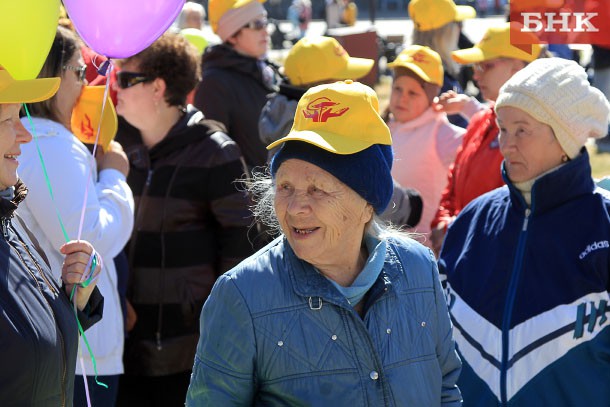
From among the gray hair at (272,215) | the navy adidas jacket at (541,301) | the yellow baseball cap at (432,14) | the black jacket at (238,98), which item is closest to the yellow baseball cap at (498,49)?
the black jacket at (238,98)

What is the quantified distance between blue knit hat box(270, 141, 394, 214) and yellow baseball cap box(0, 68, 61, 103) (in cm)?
67

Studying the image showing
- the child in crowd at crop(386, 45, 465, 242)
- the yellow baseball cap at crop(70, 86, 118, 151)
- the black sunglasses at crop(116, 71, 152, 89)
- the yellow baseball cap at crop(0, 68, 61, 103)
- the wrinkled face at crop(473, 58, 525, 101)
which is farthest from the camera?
the wrinkled face at crop(473, 58, 525, 101)

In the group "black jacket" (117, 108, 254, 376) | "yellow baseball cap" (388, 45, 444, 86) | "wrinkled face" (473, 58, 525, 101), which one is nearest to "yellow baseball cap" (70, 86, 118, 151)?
"black jacket" (117, 108, 254, 376)

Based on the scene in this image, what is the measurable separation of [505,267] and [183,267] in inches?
60.1

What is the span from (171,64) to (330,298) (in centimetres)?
227

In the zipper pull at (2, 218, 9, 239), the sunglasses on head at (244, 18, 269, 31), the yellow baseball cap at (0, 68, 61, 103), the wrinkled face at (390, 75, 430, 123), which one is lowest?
the wrinkled face at (390, 75, 430, 123)

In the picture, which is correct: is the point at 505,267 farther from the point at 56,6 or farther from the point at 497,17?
the point at 497,17

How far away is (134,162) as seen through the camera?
449 cm

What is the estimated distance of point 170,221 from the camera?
4340mm

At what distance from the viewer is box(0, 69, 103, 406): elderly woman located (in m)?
2.51

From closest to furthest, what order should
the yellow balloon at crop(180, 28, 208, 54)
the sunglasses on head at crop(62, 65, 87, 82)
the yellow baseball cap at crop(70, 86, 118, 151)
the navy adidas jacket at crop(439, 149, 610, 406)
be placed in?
the navy adidas jacket at crop(439, 149, 610, 406), the sunglasses on head at crop(62, 65, 87, 82), the yellow baseball cap at crop(70, 86, 118, 151), the yellow balloon at crop(180, 28, 208, 54)

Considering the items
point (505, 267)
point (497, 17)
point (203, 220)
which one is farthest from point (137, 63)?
point (497, 17)

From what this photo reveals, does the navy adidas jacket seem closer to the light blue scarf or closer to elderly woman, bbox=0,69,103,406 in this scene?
the light blue scarf

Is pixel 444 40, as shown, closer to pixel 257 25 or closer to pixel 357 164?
pixel 257 25
